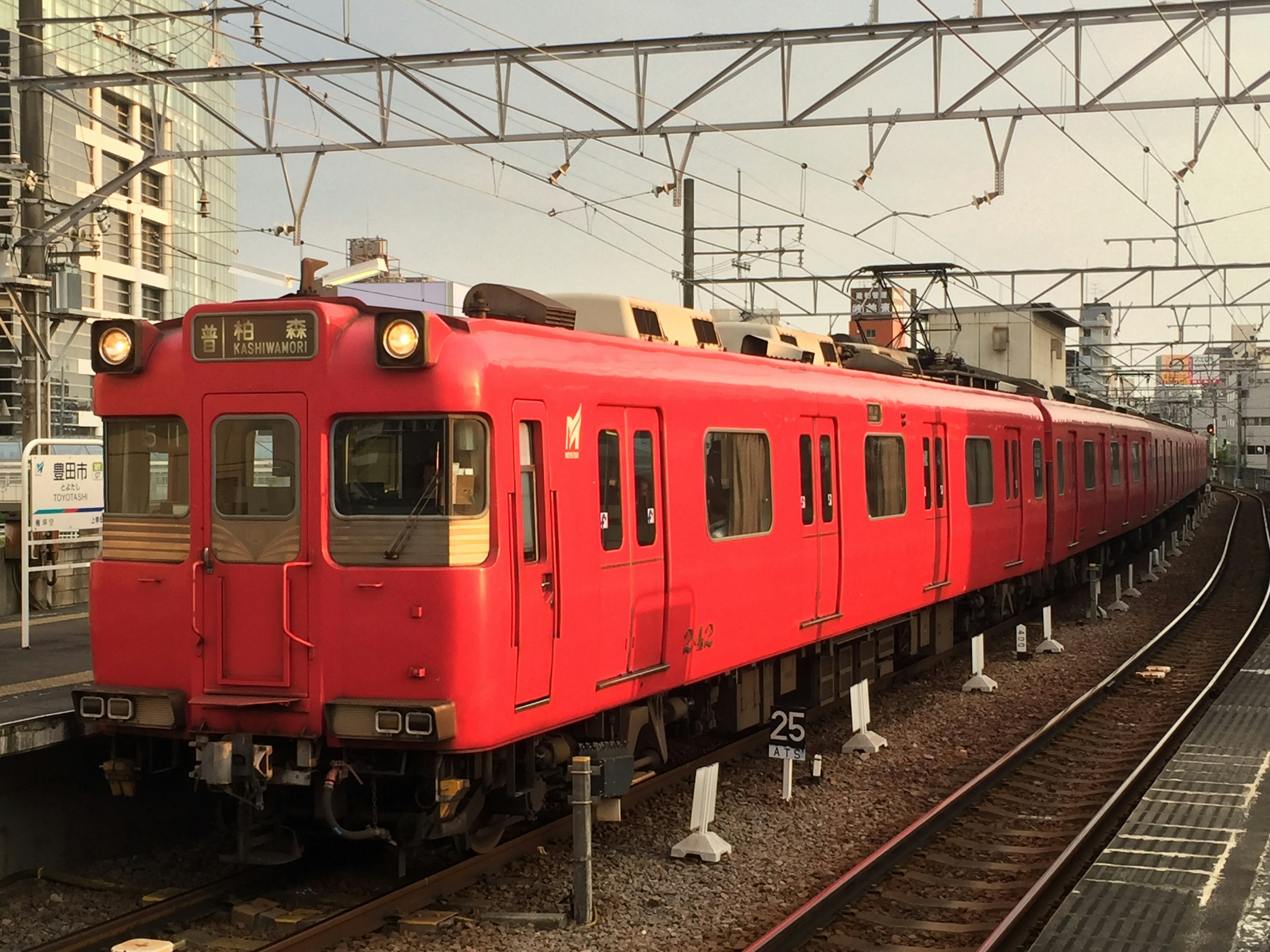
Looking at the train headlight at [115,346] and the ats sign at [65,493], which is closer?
the train headlight at [115,346]

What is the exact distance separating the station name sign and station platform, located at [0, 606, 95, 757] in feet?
7.15

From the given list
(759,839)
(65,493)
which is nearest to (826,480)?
(759,839)

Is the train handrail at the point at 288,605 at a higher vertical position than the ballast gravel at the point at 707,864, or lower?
higher

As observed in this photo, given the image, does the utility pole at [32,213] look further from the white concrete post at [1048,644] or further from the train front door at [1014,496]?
the white concrete post at [1048,644]

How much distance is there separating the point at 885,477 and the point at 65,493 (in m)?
7.04

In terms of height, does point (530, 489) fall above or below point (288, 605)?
above

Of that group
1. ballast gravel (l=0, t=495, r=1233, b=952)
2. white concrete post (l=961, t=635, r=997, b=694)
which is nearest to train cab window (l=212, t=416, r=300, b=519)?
ballast gravel (l=0, t=495, r=1233, b=952)

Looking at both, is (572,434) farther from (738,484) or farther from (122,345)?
(122,345)

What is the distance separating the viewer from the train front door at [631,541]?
798 centimetres

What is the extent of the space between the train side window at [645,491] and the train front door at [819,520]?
96.3 inches

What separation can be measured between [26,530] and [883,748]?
6947 millimetres

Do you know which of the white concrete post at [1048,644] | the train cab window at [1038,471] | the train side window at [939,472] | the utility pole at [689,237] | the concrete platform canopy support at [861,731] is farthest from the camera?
the utility pole at [689,237]

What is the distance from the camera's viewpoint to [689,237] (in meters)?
27.3

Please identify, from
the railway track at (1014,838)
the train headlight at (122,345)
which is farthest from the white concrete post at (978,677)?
the train headlight at (122,345)
